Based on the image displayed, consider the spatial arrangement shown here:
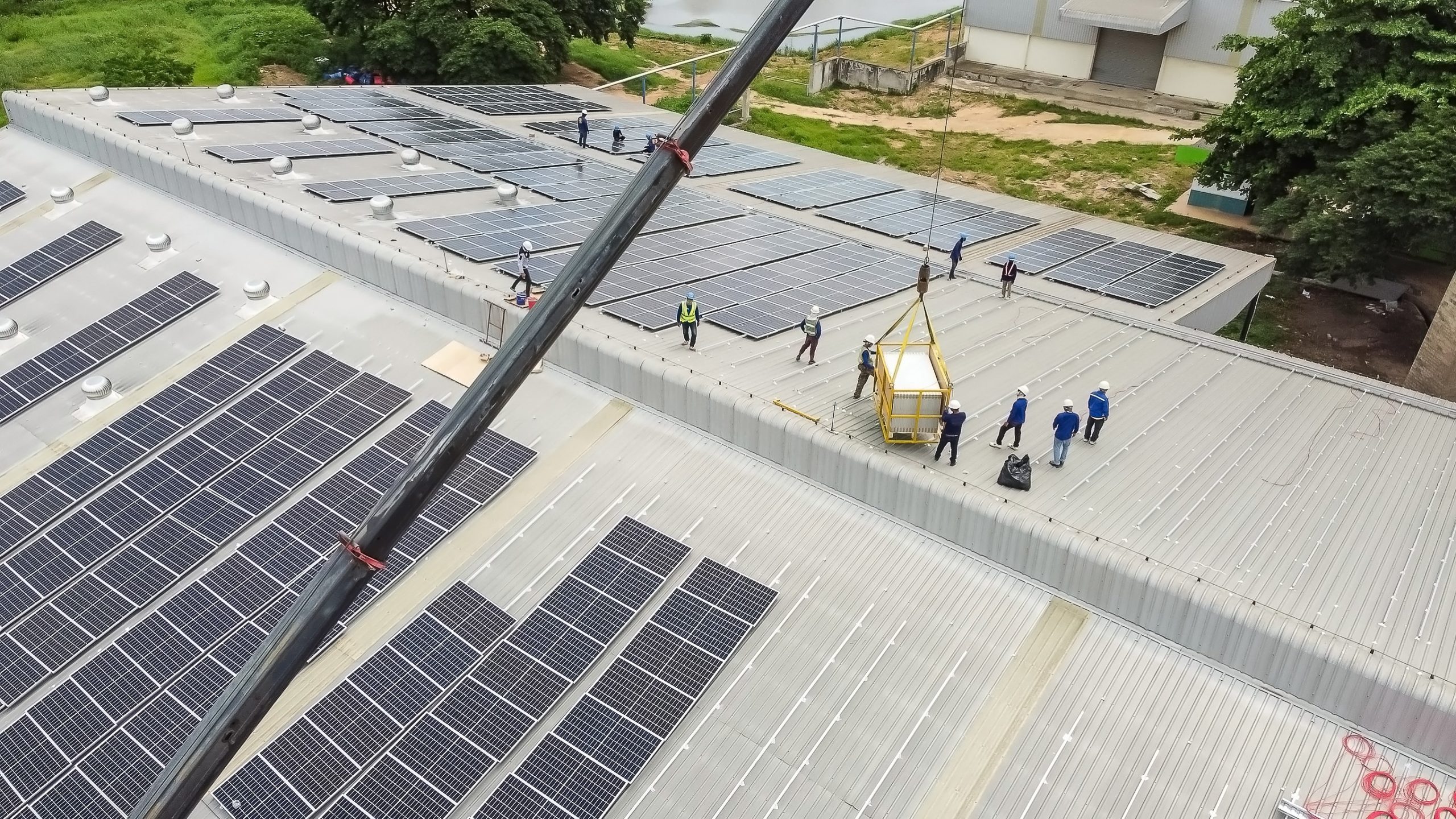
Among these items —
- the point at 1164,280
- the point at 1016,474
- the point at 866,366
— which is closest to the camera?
the point at 1016,474

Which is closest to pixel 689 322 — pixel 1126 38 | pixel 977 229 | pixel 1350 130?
pixel 977 229

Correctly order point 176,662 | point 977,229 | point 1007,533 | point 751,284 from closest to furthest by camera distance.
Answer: point 176,662
point 1007,533
point 751,284
point 977,229

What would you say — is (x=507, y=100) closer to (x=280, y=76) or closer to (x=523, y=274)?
(x=280, y=76)

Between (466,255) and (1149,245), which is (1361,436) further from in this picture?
(466,255)

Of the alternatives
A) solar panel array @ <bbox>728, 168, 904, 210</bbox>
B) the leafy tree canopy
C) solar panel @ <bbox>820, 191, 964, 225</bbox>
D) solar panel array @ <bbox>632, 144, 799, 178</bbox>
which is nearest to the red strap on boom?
solar panel @ <bbox>820, 191, 964, 225</bbox>

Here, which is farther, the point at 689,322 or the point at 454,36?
the point at 454,36

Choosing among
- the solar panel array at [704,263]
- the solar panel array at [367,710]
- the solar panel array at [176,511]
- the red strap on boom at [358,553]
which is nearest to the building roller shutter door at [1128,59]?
the solar panel array at [704,263]
